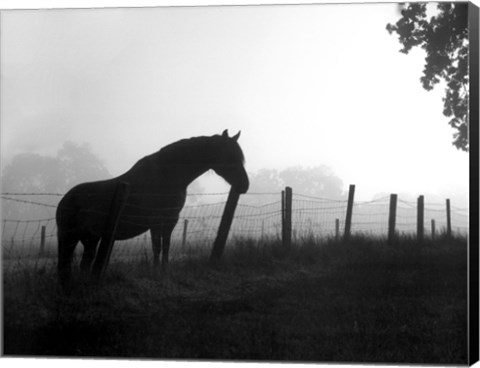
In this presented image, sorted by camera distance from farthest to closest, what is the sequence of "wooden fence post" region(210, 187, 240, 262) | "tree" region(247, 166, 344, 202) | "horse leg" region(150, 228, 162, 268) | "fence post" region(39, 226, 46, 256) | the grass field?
"fence post" region(39, 226, 46, 256)
"horse leg" region(150, 228, 162, 268)
"wooden fence post" region(210, 187, 240, 262)
"tree" region(247, 166, 344, 202)
the grass field

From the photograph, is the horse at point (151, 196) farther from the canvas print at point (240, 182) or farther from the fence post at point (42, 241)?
the fence post at point (42, 241)

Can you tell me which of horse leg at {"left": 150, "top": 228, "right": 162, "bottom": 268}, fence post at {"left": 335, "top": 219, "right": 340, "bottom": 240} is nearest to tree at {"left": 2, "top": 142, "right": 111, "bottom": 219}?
horse leg at {"left": 150, "top": 228, "right": 162, "bottom": 268}

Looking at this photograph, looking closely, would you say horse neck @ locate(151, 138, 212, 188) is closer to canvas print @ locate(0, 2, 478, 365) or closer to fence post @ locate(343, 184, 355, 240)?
canvas print @ locate(0, 2, 478, 365)

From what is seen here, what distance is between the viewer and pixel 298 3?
320 inches

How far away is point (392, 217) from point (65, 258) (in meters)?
3.09

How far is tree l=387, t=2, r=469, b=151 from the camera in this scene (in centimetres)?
786

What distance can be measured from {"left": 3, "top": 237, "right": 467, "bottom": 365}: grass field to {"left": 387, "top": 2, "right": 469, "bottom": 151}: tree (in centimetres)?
116

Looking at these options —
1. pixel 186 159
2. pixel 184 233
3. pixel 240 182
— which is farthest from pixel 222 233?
pixel 186 159

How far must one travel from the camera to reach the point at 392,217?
7961mm

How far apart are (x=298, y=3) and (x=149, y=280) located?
2.91 m

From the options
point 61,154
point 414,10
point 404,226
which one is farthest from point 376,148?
point 61,154

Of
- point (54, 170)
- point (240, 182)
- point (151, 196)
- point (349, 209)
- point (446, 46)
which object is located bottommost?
point (349, 209)

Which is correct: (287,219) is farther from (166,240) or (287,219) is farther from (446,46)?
(446,46)

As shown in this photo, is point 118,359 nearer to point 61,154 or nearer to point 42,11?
point 61,154
